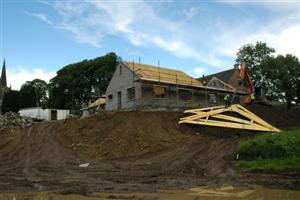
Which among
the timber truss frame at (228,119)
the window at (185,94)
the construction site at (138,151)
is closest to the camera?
the construction site at (138,151)

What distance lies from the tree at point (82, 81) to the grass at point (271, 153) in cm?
5780

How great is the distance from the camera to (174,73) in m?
46.5

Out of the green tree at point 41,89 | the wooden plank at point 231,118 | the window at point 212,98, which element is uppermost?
the green tree at point 41,89

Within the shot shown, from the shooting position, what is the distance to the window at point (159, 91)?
39562mm

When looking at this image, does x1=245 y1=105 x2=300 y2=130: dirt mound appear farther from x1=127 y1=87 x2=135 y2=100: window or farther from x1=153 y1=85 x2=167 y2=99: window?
x1=127 y1=87 x2=135 y2=100: window

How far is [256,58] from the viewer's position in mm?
59094

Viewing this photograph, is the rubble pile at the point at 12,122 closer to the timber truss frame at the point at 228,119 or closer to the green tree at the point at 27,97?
the timber truss frame at the point at 228,119

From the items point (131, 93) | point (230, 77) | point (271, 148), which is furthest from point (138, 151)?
point (230, 77)

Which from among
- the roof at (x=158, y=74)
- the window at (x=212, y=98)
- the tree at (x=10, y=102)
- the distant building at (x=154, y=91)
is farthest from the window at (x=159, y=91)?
the tree at (x=10, y=102)

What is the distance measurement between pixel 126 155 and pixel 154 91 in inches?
545

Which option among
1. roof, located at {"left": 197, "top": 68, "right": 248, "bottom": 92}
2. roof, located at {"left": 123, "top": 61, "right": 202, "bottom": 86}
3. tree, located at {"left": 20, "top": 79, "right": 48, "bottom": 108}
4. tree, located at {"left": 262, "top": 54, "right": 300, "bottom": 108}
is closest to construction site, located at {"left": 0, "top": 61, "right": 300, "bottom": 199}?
roof, located at {"left": 123, "top": 61, "right": 202, "bottom": 86}

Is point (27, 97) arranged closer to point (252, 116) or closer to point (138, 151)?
point (252, 116)

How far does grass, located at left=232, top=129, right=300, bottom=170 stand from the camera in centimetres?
1966

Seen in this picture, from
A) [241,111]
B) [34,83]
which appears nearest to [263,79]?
[241,111]
